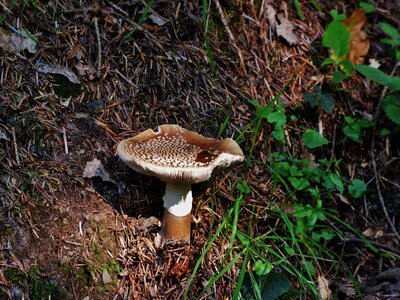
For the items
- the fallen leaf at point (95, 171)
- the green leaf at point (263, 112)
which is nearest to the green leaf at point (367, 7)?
the green leaf at point (263, 112)

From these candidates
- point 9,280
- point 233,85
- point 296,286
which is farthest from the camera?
point 233,85

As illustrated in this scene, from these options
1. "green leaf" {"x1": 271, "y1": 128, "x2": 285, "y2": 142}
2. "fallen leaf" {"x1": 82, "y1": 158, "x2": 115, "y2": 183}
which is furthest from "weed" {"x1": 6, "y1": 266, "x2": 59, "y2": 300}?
"green leaf" {"x1": 271, "y1": 128, "x2": 285, "y2": 142}

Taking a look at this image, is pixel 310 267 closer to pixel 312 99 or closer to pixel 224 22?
pixel 312 99

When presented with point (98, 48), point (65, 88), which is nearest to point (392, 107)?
point (98, 48)

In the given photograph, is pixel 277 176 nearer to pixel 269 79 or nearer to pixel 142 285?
pixel 269 79

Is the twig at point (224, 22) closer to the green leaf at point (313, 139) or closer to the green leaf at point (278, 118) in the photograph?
the green leaf at point (278, 118)

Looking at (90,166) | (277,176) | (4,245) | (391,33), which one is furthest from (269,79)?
(4,245)
